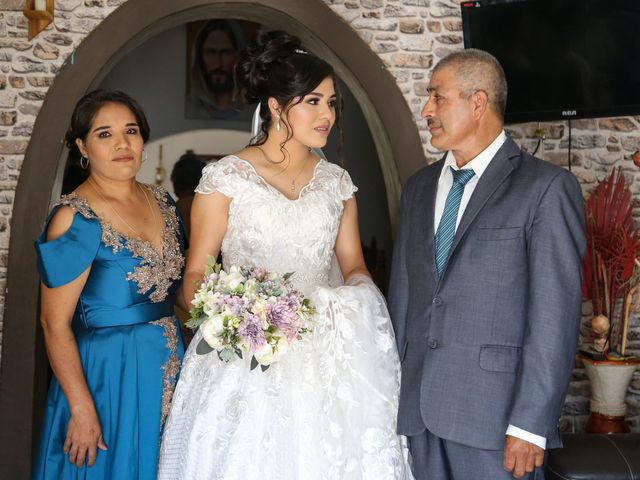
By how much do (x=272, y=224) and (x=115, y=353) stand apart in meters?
0.75

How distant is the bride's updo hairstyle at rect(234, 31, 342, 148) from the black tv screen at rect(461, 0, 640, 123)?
186cm

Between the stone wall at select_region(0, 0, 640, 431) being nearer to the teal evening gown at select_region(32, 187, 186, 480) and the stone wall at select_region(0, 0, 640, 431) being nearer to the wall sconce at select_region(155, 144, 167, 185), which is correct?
the teal evening gown at select_region(32, 187, 186, 480)

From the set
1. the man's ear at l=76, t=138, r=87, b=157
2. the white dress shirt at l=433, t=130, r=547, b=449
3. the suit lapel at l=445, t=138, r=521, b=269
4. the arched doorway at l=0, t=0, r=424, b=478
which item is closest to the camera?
the suit lapel at l=445, t=138, r=521, b=269

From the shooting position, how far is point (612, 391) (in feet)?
14.5

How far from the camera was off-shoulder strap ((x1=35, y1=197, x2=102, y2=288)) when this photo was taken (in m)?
2.73

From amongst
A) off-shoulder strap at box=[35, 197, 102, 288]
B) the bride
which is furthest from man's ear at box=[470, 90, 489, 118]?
off-shoulder strap at box=[35, 197, 102, 288]

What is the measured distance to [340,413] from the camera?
8.43 ft

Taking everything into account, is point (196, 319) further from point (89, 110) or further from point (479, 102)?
point (479, 102)

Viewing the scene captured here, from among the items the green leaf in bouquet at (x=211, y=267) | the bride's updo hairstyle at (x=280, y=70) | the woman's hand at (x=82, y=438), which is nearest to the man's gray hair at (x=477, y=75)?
the bride's updo hairstyle at (x=280, y=70)

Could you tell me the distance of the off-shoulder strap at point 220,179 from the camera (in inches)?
113

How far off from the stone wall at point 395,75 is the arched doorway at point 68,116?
3.2 inches

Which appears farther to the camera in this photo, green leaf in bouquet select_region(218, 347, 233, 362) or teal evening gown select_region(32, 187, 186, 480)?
teal evening gown select_region(32, 187, 186, 480)

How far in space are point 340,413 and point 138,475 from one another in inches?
32.4

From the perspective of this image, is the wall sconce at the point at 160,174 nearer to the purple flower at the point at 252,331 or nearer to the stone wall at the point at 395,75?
the stone wall at the point at 395,75
